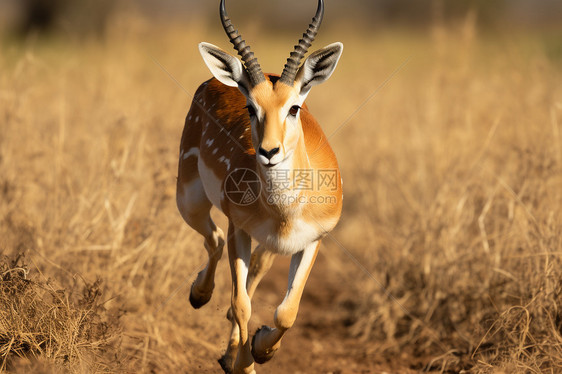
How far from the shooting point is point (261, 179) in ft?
18.1

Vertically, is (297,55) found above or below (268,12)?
above

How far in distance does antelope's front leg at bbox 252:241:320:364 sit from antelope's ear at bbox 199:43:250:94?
1.52 m

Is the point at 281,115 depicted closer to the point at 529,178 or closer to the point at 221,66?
the point at 221,66

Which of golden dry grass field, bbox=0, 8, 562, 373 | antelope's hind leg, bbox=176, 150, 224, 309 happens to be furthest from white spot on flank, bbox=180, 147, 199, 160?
golden dry grass field, bbox=0, 8, 562, 373

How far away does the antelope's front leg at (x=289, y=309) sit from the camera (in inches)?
227

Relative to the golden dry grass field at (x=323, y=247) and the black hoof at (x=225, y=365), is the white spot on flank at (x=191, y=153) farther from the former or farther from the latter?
the black hoof at (x=225, y=365)

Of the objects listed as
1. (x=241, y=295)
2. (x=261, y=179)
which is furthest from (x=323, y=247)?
(x=261, y=179)

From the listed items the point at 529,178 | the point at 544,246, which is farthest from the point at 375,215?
the point at 544,246

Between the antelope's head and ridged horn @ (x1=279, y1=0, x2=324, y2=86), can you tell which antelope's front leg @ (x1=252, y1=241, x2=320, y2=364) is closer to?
the antelope's head

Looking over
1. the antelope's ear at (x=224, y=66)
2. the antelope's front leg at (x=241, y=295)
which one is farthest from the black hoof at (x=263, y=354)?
the antelope's ear at (x=224, y=66)

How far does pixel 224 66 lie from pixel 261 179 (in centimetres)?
101

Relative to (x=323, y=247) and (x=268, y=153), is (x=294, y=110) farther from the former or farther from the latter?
(x=323, y=247)

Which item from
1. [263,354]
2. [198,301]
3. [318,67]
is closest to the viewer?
[318,67]

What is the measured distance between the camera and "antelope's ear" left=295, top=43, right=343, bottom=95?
5.50 meters
